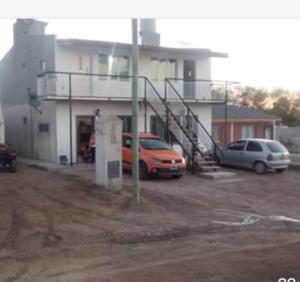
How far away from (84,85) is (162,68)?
17.0ft

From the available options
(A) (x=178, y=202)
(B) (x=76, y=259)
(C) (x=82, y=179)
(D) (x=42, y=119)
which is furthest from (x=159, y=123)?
(B) (x=76, y=259)

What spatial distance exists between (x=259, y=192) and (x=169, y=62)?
36.9ft

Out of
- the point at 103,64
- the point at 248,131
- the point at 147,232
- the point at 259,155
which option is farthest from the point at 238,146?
the point at 248,131

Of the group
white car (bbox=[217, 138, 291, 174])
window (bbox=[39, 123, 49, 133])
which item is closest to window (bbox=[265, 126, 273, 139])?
white car (bbox=[217, 138, 291, 174])

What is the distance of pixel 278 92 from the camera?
230 ft

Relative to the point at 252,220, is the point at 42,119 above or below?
above

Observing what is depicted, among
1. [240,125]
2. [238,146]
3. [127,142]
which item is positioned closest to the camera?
[127,142]

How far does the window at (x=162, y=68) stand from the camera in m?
26.2

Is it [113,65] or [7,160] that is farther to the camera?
[113,65]

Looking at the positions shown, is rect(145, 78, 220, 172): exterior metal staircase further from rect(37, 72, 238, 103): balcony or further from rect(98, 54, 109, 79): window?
rect(98, 54, 109, 79): window

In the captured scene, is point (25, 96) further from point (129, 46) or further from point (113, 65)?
point (129, 46)

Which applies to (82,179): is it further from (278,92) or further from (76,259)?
(278,92)

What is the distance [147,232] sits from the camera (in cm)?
1073

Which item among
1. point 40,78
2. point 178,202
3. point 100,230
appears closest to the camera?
point 100,230
